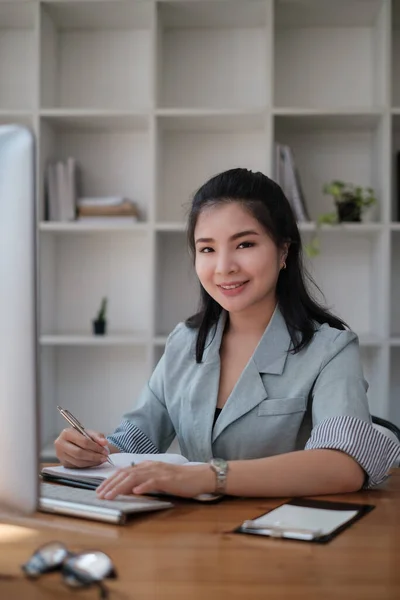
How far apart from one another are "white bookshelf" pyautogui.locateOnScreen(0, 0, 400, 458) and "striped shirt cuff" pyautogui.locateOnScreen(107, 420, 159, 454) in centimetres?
158

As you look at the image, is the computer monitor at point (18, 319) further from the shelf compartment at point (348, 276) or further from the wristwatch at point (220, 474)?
the shelf compartment at point (348, 276)

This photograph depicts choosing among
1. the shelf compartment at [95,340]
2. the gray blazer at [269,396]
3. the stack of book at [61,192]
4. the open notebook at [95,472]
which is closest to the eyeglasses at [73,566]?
the open notebook at [95,472]

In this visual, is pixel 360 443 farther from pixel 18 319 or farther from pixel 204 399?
pixel 18 319

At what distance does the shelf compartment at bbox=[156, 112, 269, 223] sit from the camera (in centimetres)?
353

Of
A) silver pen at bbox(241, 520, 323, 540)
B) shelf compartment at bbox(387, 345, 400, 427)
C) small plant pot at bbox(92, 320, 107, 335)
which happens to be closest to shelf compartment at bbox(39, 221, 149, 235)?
small plant pot at bbox(92, 320, 107, 335)

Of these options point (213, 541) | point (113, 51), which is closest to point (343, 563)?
point (213, 541)

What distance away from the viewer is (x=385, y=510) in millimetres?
1288

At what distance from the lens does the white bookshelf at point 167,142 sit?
3402 millimetres

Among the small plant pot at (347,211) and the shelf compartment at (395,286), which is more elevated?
the small plant pot at (347,211)

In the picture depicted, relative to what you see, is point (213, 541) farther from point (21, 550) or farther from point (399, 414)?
point (399, 414)

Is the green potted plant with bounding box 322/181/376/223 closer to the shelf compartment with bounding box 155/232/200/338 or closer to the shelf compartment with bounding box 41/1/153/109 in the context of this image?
the shelf compartment with bounding box 155/232/200/338

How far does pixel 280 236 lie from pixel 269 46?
1.70 m

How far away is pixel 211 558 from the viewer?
1.01 metres

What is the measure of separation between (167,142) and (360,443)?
93.4 inches
